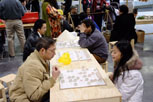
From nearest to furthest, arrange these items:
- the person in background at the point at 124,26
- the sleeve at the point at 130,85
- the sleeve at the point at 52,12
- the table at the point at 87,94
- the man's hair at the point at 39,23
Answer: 1. the table at the point at 87,94
2. the sleeve at the point at 130,85
3. the man's hair at the point at 39,23
4. the sleeve at the point at 52,12
5. the person in background at the point at 124,26

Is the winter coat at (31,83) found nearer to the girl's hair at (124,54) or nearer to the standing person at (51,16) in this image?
the girl's hair at (124,54)

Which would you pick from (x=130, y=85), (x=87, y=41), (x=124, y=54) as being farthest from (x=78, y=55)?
(x=130, y=85)

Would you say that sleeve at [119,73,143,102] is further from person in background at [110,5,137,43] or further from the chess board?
person in background at [110,5,137,43]

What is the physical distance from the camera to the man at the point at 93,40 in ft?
10.3

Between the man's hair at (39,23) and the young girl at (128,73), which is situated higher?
the man's hair at (39,23)

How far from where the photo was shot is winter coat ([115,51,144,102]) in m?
1.83

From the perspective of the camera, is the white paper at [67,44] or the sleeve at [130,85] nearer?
the sleeve at [130,85]

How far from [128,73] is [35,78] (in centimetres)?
86

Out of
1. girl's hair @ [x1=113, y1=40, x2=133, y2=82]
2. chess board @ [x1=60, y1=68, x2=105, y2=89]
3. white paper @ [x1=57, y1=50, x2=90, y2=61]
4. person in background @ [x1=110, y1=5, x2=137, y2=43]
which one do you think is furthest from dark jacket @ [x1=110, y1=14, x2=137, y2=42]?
girl's hair @ [x1=113, y1=40, x2=133, y2=82]

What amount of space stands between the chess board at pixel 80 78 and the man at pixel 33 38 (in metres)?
1.12

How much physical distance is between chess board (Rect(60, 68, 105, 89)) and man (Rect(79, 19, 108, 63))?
3.29 ft

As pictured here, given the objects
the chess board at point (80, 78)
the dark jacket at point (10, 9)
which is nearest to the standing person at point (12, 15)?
the dark jacket at point (10, 9)

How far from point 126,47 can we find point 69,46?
1483mm

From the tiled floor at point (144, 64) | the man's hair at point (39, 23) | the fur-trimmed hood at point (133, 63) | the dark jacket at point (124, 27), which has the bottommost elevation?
the tiled floor at point (144, 64)
